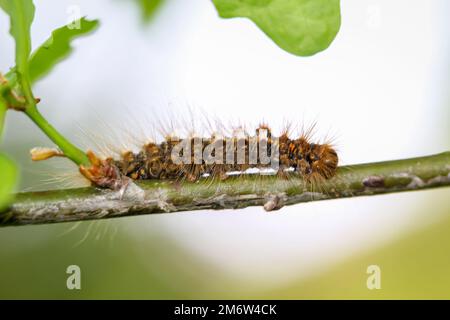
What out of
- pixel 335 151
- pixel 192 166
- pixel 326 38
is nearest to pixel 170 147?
pixel 192 166

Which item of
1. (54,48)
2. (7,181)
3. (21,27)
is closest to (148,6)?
(54,48)

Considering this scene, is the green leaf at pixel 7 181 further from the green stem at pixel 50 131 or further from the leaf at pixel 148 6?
the leaf at pixel 148 6

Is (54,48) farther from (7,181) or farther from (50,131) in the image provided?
(7,181)

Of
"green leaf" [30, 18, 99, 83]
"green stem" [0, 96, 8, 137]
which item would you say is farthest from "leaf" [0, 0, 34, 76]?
"green leaf" [30, 18, 99, 83]

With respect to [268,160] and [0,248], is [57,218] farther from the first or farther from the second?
[0,248]

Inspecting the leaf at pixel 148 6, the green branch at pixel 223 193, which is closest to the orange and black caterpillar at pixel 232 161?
the green branch at pixel 223 193

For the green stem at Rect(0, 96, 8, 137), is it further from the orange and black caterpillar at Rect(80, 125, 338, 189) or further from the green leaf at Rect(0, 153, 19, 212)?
Result: the orange and black caterpillar at Rect(80, 125, 338, 189)
